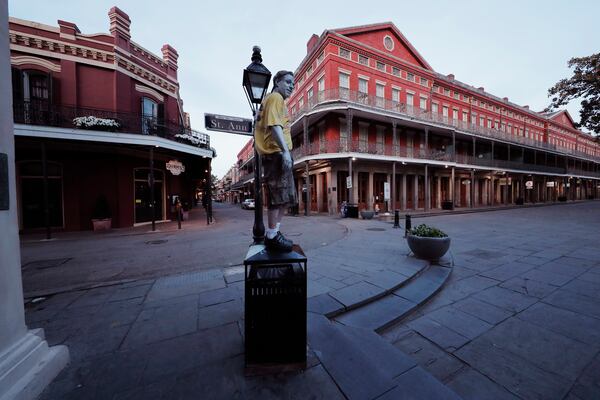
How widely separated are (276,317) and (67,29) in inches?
629

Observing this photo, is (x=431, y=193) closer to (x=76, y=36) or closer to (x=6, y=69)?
(x=6, y=69)

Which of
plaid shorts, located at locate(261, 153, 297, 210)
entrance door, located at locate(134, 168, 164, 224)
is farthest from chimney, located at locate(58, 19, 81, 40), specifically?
plaid shorts, located at locate(261, 153, 297, 210)

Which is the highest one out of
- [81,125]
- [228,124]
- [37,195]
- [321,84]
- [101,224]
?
[321,84]

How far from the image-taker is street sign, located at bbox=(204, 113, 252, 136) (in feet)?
14.2

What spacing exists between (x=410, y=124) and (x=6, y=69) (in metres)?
21.0

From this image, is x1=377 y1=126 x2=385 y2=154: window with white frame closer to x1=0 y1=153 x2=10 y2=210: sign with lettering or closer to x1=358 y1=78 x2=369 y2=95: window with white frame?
x1=358 y1=78 x2=369 y2=95: window with white frame

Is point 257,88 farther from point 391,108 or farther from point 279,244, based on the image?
point 391,108

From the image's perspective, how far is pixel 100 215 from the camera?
10375mm

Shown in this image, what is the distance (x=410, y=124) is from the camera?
60.3 feet

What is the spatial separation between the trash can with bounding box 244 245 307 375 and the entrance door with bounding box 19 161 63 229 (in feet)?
44.7

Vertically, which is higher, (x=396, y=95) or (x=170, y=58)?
(x=170, y=58)

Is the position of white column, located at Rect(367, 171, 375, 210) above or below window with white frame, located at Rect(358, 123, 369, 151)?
below

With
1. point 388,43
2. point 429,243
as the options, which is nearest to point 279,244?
point 429,243

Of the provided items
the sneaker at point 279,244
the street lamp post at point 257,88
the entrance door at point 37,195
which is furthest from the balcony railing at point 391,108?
the sneaker at point 279,244
